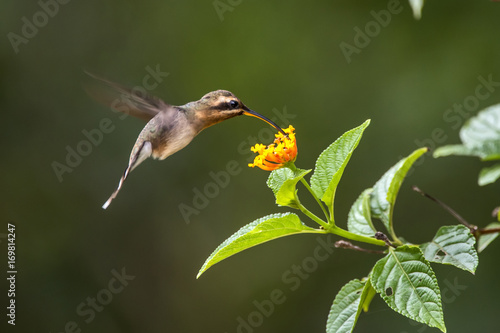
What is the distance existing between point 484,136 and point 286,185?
425mm

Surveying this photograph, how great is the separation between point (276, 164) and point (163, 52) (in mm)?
2936

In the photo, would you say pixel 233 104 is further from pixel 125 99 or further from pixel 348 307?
pixel 348 307

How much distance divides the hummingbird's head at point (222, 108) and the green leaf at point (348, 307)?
0.55 metres

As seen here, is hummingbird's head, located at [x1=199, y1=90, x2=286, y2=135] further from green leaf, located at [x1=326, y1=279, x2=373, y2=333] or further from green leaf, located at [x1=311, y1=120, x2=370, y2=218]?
green leaf, located at [x1=326, y1=279, x2=373, y2=333]

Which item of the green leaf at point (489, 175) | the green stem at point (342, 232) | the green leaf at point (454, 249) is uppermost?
the green stem at point (342, 232)

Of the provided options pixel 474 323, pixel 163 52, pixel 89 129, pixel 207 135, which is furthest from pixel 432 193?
pixel 89 129

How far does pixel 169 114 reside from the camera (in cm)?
171

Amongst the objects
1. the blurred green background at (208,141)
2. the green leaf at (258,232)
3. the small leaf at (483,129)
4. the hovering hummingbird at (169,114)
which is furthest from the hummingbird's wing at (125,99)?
the blurred green background at (208,141)

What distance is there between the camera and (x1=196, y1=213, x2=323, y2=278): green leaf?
119cm

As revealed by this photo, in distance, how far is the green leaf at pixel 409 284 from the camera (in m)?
1.12

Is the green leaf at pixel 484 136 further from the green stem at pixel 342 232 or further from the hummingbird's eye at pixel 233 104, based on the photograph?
the hummingbird's eye at pixel 233 104

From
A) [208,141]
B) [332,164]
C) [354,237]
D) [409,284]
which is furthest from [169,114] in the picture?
[208,141]

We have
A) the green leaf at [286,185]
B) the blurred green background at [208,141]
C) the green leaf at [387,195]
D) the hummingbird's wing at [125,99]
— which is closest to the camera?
the green leaf at [286,185]

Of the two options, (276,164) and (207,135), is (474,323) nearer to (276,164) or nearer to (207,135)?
(207,135)
